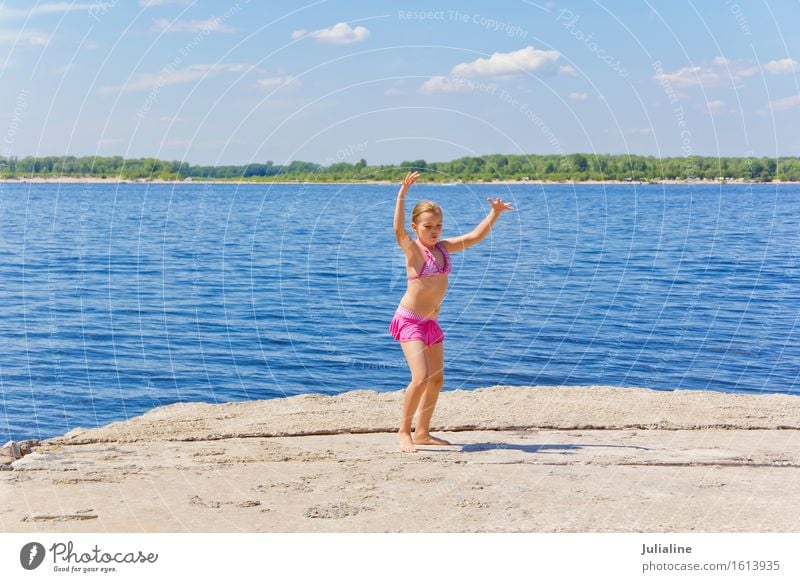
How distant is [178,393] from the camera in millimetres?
17047

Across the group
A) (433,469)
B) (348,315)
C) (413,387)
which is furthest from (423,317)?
(348,315)

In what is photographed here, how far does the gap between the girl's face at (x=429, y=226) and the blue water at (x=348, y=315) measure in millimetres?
7346

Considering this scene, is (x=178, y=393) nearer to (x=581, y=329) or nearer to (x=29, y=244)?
(x=581, y=329)

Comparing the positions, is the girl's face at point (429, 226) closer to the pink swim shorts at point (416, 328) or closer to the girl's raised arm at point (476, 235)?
the girl's raised arm at point (476, 235)

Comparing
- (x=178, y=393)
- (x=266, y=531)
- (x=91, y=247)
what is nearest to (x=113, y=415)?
(x=178, y=393)

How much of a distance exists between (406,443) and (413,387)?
52 centimetres

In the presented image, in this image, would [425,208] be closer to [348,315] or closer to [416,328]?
[416,328]

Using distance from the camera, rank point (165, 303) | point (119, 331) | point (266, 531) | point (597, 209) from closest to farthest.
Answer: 1. point (266, 531)
2. point (119, 331)
3. point (165, 303)
4. point (597, 209)

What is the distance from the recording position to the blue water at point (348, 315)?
1805cm

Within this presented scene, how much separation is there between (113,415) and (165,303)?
1268 centimetres

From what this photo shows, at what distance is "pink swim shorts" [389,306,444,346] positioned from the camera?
9.59 meters

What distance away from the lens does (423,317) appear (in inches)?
379

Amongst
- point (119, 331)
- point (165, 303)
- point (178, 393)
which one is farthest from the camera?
point (165, 303)

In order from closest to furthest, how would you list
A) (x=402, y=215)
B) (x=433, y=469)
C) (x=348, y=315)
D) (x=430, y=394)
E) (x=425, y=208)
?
(x=433, y=469) < (x=402, y=215) < (x=425, y=208) < (x=430, y=394) < (x=348, y=315)
